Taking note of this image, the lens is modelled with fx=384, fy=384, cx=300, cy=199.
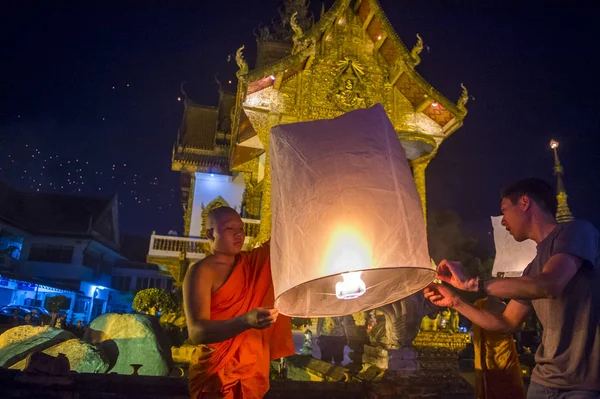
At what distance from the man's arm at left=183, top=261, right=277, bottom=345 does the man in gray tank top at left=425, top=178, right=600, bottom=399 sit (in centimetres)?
100

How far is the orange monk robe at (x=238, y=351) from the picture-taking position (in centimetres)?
214

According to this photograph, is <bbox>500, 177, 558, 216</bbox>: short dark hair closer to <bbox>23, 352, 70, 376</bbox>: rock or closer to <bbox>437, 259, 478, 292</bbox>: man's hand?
<bbox>437, 259, 478, 292</bbox>: man's hand

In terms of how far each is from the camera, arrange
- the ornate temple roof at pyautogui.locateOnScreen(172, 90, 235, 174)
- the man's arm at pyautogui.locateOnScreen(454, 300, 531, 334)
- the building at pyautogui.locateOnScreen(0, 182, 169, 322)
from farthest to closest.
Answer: the building at pyautogui.locateOnScreen(0, 182, 169, 322)
the ornate temple roof at pyautogui.locateOnScreen(172, 90, 235, 174)
the man's arm at pyautogui.locateOnScreen(454, 300, 531, 334)

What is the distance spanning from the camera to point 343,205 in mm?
1521

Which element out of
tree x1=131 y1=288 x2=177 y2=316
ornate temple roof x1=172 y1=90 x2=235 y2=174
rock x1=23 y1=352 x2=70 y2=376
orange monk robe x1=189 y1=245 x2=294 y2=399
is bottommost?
→ rock x1=23 y1=352 x2=70 y2=376

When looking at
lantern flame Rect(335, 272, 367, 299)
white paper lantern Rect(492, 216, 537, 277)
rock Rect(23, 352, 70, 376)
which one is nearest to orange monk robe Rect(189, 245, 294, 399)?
lantern flame Rect(335, 272, 367, 299)

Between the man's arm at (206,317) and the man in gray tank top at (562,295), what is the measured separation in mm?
996

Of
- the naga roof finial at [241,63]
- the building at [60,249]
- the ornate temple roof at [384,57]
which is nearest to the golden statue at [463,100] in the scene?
the ornate temple roof at [384,57]

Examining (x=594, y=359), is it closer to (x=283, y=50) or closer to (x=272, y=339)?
(x=272, y=339)

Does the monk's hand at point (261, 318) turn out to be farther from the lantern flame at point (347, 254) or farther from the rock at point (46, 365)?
the rock at point (46, 365)

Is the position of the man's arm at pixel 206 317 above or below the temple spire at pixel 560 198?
below

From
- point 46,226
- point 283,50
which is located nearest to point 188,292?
point 283,50

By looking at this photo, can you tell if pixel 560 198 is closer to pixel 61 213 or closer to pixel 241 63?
pixel 241 63

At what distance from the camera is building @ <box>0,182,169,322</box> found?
69.2ft
